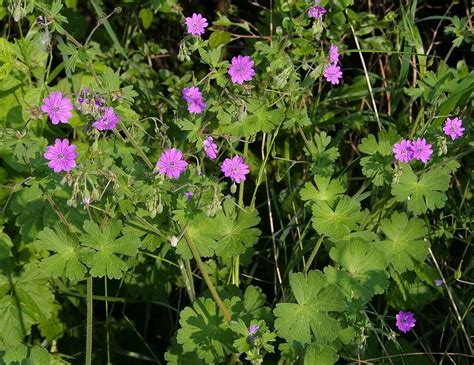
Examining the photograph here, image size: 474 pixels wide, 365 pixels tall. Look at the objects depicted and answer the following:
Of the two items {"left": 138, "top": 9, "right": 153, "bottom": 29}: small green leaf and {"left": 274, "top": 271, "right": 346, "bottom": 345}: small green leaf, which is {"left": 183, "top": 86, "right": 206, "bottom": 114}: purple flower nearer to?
{"left": 274, "top": 271, "right": 346, "bottom": 345}: small green leaf

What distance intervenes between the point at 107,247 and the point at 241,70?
2.34 feet

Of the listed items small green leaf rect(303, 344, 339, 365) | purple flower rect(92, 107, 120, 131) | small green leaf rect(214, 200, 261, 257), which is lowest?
small green leaf rect(303, 344, 339, 365)

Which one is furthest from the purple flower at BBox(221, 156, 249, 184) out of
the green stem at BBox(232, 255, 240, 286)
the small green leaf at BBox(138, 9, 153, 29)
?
the small green leaf at BBox(138, 9, 153, 29)

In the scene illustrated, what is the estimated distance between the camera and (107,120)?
2115 millimetres

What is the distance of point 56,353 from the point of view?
282 cm

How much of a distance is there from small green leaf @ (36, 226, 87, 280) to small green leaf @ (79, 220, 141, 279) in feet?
0.16

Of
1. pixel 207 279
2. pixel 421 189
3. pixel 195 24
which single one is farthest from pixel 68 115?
pixel 421 189

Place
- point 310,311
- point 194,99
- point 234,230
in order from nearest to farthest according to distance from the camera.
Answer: point 310,311, point 194,99, point 234,230

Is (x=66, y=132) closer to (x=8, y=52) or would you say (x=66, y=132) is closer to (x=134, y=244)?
(x=8, y=52)

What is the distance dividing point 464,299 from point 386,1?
1472 millimetres

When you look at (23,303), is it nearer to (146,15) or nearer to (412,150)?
(146,15)

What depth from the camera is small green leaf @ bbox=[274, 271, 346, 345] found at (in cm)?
220

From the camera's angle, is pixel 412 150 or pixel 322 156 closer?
pixel 412 150

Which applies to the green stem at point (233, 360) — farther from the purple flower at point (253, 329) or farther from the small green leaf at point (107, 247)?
the small green leaf at point (107, 247)
